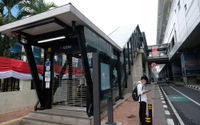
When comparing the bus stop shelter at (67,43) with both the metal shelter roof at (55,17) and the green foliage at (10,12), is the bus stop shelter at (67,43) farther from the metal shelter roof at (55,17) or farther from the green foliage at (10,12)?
the green foliage at (10,12)

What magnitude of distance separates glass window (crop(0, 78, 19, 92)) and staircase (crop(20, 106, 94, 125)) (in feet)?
8.41

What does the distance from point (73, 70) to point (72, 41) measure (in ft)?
6.87

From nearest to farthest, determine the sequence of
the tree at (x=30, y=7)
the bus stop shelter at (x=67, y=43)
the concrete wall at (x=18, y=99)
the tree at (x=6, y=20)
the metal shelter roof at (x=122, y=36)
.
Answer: the bus stop shelter at (x=67, y=43), the concrete wall at (x=18, y=99), the tree at (x=6, y=20), the tree at (x=30, y=7), the metal shelter roof at (x=122, y=36)

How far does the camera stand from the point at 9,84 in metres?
6.82

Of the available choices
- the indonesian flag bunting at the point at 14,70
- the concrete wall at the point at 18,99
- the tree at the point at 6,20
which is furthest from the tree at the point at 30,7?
the concrete wall at the point at 18,99

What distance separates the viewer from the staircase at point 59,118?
4.16 meters

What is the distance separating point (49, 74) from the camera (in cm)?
571

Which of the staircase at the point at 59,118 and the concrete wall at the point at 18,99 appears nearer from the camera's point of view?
the staircase at the point at 59,118

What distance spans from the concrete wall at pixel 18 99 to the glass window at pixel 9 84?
403mm

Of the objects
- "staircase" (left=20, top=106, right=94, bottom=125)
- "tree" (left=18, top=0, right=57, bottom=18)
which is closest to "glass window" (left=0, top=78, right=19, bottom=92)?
"staircase" (left=20, top=106, right=94, bottom=125)

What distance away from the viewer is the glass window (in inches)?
252

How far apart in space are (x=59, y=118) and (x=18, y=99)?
11.3 ft

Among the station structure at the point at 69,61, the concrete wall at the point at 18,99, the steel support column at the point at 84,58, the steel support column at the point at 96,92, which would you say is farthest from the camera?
the concrete wall at the point at 18,99

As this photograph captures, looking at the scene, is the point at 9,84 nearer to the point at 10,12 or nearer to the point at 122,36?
the point at 10,12
